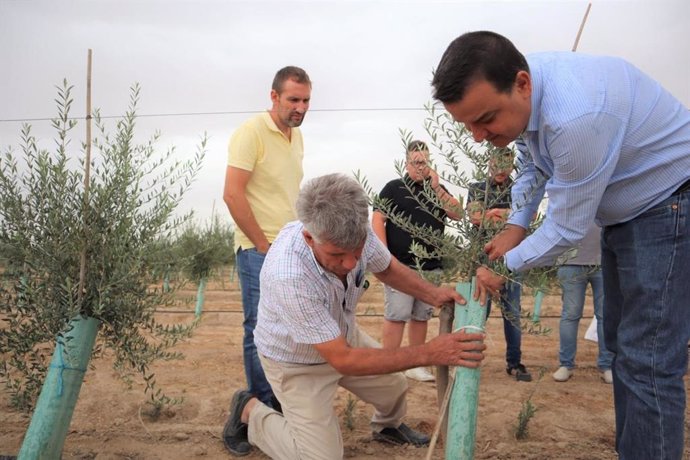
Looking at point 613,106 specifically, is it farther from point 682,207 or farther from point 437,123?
point 437,123

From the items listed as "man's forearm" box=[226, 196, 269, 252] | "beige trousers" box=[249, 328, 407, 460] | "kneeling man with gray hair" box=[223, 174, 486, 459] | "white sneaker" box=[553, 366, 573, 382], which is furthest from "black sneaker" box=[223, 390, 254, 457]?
"white sneaker" box=[553, 366, 573, 382]

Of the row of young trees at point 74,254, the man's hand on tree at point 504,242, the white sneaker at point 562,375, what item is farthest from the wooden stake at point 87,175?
the white sneaker at point 562,375

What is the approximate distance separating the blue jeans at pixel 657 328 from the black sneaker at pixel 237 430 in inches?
94.6

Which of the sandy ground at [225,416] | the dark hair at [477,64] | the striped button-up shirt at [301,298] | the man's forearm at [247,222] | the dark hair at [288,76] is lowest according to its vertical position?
the sandy ground at [225,416]

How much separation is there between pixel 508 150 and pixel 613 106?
3.26ft

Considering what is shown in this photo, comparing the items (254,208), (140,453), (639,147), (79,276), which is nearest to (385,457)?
(140,453)

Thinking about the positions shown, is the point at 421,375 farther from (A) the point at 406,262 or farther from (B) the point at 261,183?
(B) the point at 261,183

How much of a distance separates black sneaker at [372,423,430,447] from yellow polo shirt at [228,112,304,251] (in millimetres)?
1618

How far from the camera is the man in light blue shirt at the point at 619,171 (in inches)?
87.0

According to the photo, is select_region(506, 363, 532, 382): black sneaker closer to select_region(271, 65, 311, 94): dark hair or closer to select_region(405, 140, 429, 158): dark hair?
select_region(405, 140, 429, 158): dark hair

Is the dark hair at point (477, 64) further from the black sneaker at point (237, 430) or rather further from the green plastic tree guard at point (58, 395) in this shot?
the black sneaker at point (237, 430)

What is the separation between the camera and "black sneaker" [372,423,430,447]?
4055mm

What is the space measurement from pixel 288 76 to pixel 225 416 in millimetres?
2739

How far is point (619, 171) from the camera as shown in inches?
96.0
